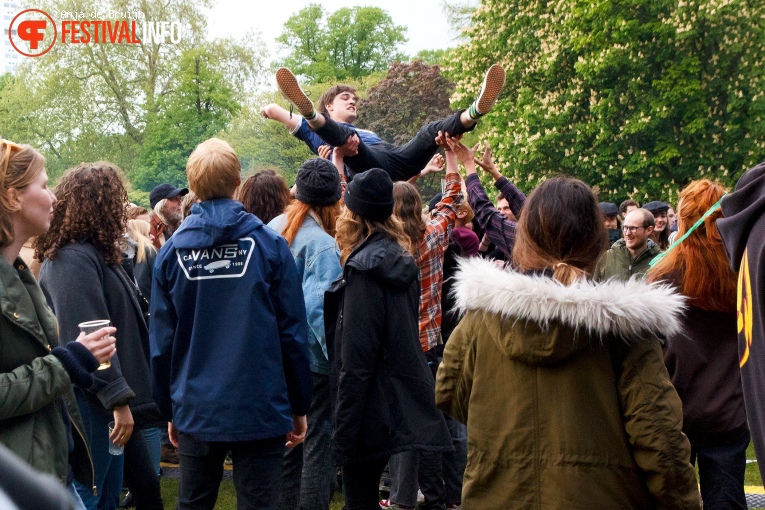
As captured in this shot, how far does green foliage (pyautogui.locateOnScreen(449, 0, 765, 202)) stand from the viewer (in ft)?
87.8

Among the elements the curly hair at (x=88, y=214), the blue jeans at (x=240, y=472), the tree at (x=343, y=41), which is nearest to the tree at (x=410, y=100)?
the tree at (x=343, y=41)

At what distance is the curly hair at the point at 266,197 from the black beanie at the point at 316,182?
0.91 meters

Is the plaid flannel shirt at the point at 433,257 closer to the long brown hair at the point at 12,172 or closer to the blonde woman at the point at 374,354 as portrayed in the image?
the blonde woman at the point at 374,354

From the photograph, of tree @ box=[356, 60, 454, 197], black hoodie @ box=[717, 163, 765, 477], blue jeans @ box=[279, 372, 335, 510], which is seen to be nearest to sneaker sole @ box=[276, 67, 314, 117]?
blue jeans @ box=[279, 372, 335, 510]

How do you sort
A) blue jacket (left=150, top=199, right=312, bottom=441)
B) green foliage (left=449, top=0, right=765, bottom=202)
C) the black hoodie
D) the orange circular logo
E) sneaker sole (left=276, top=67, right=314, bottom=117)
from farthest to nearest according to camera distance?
the orange circular logo → green foliage (left=449, top=0, right=765, bottom=202) → sneaker sole (left=276, top=67, right=314, bottom=117) → blue jacket (left=150, top=199, right=312, bottom=441) → the black hoodie

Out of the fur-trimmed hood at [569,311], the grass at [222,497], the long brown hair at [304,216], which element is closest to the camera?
the fur-trimmed hood at [569,311]

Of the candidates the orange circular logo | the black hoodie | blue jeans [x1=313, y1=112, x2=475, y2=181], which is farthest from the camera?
the orange circular logo

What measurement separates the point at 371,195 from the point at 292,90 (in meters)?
1.09

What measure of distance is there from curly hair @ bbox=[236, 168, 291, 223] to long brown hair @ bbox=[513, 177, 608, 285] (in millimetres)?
3038

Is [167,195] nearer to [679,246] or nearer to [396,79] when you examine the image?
[679,246]

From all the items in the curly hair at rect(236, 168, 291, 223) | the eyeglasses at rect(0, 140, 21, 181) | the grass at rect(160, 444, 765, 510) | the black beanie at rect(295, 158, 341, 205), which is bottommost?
the grass at rect(160, 444, 765, 510)

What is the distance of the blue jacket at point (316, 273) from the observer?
489 centimetres

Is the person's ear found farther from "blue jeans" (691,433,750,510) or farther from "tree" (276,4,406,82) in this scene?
"tree" (276,4,406,82)

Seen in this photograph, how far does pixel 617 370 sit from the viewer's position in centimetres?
292
